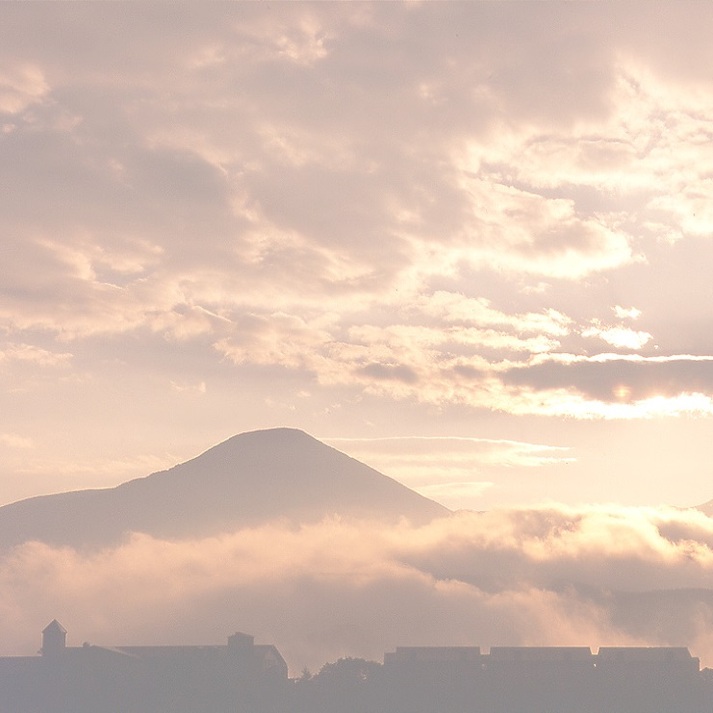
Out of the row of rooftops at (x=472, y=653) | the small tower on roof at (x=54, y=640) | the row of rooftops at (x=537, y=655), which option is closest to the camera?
the row of rooftops at (x=472, y=653)

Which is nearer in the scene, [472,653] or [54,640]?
[472,653]

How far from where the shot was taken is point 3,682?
509ft

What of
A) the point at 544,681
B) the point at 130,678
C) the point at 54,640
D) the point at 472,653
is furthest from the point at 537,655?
the point at 54,640

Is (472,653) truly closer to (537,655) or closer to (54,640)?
(537,655)

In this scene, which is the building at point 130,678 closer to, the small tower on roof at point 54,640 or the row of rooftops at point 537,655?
the small tower on roof at point 54,640

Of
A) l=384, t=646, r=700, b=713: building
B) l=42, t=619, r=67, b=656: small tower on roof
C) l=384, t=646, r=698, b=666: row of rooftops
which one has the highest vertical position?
l=42, t=619, r=67, b=656: small tower on roof

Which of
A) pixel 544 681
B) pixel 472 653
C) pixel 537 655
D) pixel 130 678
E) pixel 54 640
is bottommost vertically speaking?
pixel 544 681

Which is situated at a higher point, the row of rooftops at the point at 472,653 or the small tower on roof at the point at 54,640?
the small tower on roof at the point at 54,640

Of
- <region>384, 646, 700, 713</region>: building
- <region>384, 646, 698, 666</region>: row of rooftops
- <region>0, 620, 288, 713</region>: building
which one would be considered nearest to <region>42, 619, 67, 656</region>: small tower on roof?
<region>0, 620, 288, 713</region>: building

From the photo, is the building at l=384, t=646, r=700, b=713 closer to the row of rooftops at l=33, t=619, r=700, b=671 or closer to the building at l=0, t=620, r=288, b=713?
the row of rooftops at l=33, t=619, r=700, b=671

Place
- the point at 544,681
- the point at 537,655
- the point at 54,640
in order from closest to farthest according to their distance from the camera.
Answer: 1. the point at 544,681
2. the point at 537,655
3. the point at 54,640

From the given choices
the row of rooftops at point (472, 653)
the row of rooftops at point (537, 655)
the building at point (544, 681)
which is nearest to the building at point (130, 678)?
the row of rooftops at point (472, 653)

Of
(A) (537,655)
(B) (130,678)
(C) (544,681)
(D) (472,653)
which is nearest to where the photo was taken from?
(C) (544,681)

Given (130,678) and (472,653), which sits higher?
(472,653)
